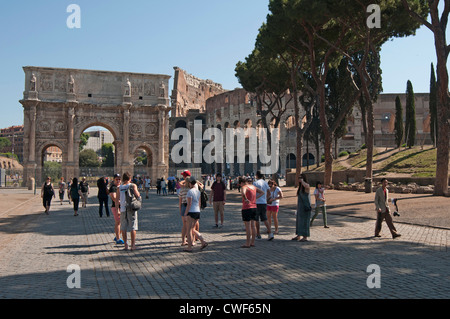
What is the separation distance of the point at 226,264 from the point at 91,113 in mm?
36416

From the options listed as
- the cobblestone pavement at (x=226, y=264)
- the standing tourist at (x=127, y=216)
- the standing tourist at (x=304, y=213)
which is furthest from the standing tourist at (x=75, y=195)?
the standing tourist at (x=304, y=213)

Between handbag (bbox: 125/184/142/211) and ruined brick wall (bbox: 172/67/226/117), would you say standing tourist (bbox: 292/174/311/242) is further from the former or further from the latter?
ruined brick wall (bbox: 172/67/226/117)

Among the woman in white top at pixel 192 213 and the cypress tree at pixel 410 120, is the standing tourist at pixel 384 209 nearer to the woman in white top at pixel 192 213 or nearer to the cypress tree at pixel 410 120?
the woman in white top at pixel 192 213

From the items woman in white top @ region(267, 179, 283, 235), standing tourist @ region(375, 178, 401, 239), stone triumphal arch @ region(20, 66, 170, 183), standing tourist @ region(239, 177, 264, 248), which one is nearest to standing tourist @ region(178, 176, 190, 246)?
standing tourist @ region(239, 177, 264, 248)

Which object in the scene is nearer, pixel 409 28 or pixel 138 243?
pixel 138 243

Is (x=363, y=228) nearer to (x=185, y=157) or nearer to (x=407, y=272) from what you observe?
(x=407, y=272)

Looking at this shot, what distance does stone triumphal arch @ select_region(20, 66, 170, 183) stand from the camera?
3884 centimetres

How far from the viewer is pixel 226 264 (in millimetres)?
6832

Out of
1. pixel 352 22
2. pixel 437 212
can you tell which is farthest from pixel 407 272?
pixel 352 22

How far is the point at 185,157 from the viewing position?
6531 cm

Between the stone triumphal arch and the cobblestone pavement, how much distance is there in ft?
97.2

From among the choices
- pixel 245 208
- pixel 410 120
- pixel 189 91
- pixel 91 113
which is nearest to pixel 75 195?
pixel 245 208

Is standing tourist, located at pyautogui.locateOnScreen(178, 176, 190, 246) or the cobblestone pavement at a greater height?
standing tourist, located at pyautogui.locateOnScreen(178, 176, 190, 246)

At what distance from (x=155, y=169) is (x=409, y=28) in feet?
89.7
